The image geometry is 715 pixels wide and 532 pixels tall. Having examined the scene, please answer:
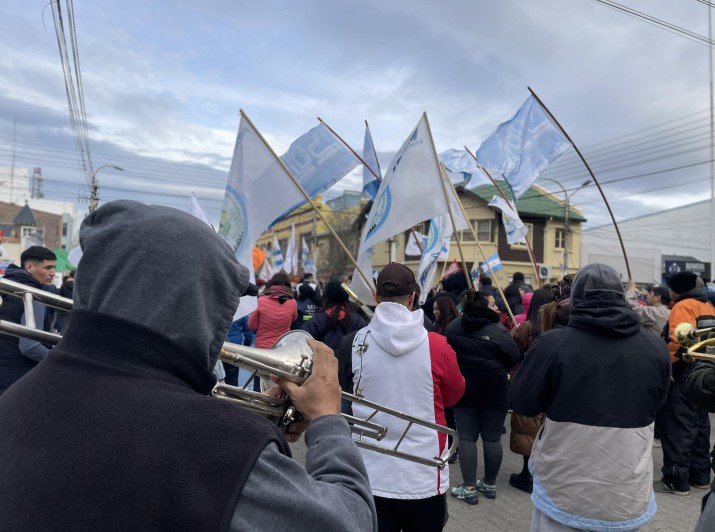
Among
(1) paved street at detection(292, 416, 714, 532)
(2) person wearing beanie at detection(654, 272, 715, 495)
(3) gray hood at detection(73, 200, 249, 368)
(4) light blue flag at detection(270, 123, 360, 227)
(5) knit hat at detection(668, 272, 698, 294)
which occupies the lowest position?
(1) paved street at detection(292, 416, 714, 532)

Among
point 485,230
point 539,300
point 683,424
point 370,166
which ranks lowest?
point 683,424

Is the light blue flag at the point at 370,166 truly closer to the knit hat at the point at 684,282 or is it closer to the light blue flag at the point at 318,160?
the light blue flag at the point at 318,160

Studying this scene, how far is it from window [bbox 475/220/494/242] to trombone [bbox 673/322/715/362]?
33599 millimetres

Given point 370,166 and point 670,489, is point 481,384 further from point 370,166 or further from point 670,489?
point 370,166

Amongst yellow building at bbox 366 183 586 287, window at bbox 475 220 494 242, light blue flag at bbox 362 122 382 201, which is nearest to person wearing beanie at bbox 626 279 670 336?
light blue flag at bbox 362 122 382 201

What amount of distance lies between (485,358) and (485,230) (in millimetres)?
32388

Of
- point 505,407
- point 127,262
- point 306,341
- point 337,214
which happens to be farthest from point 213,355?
point 337,214

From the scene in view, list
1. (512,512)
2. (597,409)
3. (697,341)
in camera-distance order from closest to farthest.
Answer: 1. (597,409)
2. (697,341)
3. (512,512)

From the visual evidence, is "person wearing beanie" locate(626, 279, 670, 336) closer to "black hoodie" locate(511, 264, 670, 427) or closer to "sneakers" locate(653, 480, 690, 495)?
"sneakers" locate(653, 480, 690, 495)

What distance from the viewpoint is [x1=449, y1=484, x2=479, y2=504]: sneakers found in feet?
17.2

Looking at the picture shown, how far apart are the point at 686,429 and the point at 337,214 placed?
150ft

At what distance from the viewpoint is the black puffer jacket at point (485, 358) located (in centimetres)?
526

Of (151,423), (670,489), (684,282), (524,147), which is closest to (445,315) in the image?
(684,282)

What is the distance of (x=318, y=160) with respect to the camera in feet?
26.3
